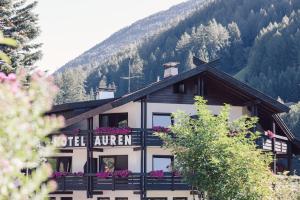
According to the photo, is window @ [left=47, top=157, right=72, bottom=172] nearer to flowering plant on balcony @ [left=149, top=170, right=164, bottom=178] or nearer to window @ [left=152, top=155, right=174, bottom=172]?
window @ [left=152, top=155, right=174, bottom=172]

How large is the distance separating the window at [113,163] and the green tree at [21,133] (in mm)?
28389

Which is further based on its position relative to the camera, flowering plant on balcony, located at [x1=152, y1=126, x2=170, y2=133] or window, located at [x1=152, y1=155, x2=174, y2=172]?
window, located at [x1=152, y1=155, x2=174, y2=172]

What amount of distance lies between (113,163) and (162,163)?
7.55ft

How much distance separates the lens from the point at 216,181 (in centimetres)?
2420

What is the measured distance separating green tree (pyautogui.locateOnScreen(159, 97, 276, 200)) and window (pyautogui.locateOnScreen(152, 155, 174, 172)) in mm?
6975

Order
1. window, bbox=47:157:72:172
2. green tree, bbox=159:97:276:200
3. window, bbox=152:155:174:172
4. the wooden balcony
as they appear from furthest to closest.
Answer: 1. window, bbox=47:157:72:172
2. window, bbox=152:155:174:172
3. the wooden balcony
4. green tree, bbox=159:97:276:200

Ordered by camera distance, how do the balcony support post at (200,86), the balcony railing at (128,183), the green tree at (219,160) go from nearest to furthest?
the green tree at (219,160) < the balcony railing at (128,183) < the balcony support post at (200,86)

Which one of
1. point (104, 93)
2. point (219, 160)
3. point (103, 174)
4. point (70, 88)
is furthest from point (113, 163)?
point (70, 88)

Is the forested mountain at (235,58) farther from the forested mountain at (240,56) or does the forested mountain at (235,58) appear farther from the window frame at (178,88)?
the window frame at (178,88)

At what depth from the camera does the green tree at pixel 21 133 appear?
14.7ft

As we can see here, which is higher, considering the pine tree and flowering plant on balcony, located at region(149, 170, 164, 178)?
the pine tree

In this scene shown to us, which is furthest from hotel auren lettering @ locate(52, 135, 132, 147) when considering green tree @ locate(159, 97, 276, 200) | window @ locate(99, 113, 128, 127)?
green tree @ locate(159, 97, 276, 200)

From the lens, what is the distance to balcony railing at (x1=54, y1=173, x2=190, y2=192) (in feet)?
104

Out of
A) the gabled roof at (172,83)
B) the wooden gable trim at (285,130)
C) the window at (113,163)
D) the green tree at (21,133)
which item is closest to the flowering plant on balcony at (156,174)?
the window at (113,163)
